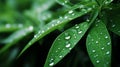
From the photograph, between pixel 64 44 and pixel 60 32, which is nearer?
pixel 64 44

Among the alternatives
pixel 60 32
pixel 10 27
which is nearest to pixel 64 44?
pixel 60 32

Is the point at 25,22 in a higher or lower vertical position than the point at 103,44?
lower

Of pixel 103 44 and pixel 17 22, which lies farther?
pixel 17 22

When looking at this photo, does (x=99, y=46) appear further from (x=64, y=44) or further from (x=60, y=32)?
(x=60, y=32)

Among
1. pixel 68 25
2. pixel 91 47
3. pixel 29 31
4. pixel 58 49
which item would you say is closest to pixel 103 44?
pixel 91 47

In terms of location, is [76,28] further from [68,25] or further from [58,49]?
[68,25]

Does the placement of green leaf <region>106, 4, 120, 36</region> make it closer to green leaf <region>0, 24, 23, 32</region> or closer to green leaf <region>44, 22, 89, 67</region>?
green leaf <region>44, 22, 89, 67</region>

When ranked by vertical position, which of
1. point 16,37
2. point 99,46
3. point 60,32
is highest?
point 99,46

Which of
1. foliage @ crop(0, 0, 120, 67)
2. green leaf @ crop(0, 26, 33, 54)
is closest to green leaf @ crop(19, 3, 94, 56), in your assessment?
foliage @ crop(0, 0, 120, 67)
